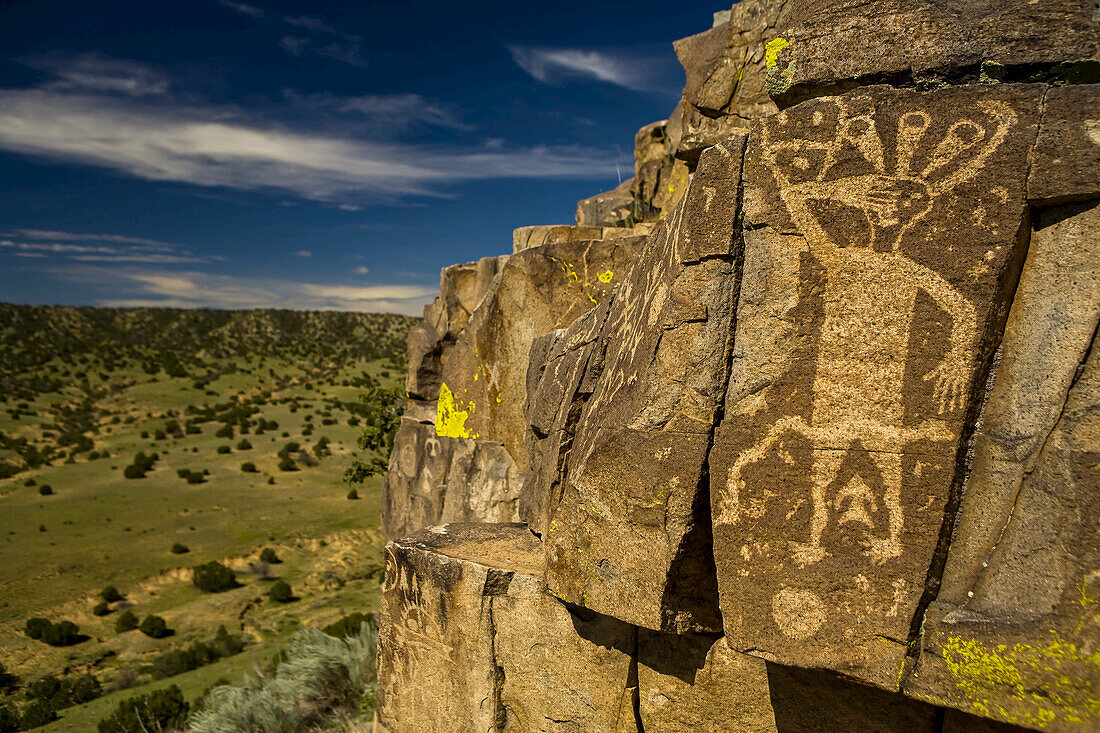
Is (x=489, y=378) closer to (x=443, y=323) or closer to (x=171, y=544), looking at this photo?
(x=443, y=323)

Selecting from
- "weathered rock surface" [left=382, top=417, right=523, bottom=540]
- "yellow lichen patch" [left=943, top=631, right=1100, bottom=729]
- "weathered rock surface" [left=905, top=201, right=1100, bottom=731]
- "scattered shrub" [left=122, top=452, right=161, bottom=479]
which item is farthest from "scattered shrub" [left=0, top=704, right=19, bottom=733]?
"scattered shrub" [left=122, top=452, right=161, bottom=479]

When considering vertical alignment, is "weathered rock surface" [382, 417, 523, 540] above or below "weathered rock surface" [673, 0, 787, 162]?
below

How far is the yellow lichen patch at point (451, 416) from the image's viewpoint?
840 centimetres

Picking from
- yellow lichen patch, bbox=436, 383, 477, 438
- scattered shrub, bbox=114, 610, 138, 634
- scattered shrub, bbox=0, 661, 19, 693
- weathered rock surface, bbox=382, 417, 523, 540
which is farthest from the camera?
scattered shrub, bbox=114, 610, 138, 634

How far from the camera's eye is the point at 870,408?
2.55 metres

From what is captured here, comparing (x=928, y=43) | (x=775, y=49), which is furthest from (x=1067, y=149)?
(x=775, y=49)

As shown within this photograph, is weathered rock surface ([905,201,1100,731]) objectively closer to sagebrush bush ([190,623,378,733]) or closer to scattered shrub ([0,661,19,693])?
sagebrush bush ([190,623,378,733])

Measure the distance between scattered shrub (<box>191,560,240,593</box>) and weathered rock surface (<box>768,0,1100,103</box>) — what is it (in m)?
17.8

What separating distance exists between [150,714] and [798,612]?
404 inches

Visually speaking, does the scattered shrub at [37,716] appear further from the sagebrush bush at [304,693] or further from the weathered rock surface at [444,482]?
the weathered rock surface at [444,482]

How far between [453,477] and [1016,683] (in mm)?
6601

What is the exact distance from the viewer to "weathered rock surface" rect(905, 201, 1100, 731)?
2121 mm

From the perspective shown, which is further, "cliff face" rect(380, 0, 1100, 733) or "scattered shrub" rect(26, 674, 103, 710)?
"scattered shrub" rect(26, 674, 103, 710)

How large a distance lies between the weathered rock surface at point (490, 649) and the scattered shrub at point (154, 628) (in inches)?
478
